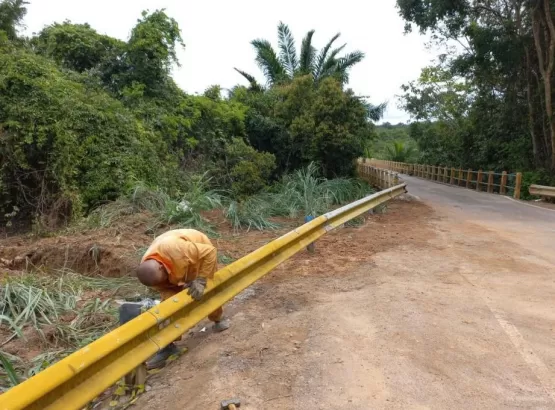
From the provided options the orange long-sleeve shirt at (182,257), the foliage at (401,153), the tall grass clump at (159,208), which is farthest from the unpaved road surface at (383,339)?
the foliage at (401,153)

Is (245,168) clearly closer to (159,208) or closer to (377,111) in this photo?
(159,208)

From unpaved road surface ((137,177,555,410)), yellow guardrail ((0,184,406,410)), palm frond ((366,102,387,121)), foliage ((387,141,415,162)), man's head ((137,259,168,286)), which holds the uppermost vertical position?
palm frond ((366,102,387,121))

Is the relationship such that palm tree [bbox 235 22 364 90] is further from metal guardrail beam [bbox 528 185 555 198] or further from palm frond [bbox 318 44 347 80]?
metal guardrail beam [bbox 528 185 555 198]

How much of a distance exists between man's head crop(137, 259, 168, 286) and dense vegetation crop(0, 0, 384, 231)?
7262 mm

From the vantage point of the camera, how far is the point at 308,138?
19.4 m

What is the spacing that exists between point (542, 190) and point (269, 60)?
51.3 ft

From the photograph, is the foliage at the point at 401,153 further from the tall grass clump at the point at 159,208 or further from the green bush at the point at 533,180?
the tall grass clump at the point at 159,208

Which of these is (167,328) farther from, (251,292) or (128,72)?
(128,72)

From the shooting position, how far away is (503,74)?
23.6m

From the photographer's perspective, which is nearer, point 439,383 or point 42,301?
point 439,383

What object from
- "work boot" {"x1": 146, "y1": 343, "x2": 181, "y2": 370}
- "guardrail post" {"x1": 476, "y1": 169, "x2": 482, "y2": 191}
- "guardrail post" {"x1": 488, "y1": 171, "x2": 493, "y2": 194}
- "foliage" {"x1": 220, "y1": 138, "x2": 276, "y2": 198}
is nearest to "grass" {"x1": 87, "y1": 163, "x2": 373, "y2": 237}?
"foliage" {"x1": 220, "y1": 138, "x2": 276, "y2": 198}

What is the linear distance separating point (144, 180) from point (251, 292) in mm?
7122

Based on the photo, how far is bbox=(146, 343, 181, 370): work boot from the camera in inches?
153

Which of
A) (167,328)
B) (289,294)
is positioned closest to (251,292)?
(289,294)
